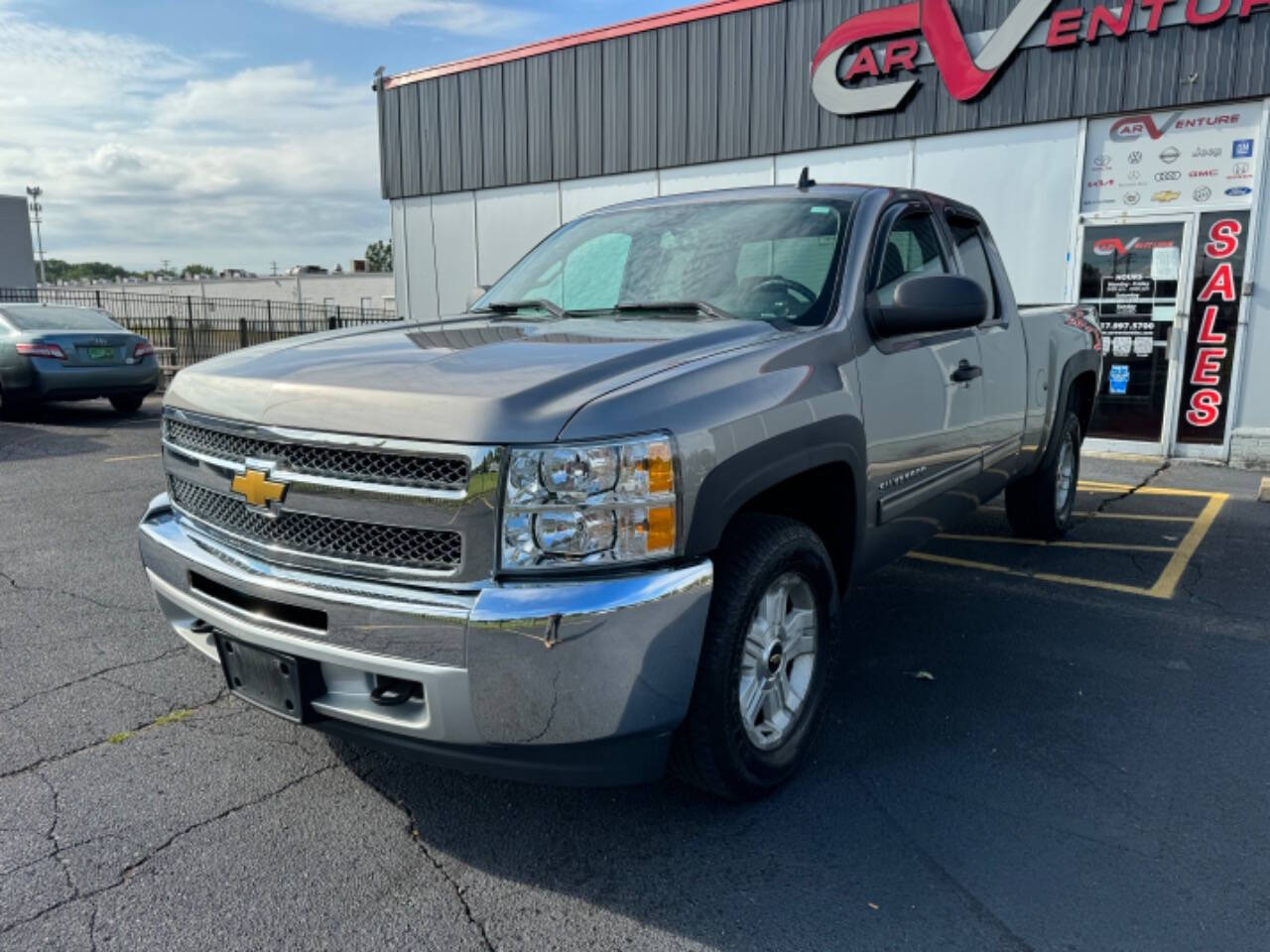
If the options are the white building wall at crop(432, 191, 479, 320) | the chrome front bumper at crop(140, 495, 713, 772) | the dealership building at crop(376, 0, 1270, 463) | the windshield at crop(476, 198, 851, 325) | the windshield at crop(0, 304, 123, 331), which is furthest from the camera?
the white building wall at crop(432, 191, 479, 320)

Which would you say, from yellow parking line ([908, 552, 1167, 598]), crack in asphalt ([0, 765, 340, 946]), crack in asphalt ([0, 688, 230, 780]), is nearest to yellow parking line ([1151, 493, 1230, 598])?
yellow parking line ([908, 552, 1167, 598])

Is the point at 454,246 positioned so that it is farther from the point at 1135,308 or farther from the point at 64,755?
the point at 64,755

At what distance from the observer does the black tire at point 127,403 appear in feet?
39.6

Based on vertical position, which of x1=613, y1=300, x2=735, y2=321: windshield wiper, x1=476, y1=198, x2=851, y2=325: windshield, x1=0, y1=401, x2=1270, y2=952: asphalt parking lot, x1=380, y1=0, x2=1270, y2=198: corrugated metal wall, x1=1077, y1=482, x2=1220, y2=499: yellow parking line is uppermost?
x1=380, y1=0, x2=1270, y2=198: corrugated metal wall

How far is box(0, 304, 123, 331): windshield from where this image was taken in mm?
11281

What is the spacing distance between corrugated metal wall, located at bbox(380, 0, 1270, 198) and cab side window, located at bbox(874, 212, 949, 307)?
22.0 ft

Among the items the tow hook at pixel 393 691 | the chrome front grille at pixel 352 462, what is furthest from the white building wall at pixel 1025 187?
the tow hook at pixel 393 691

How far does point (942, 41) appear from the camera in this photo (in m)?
10.1

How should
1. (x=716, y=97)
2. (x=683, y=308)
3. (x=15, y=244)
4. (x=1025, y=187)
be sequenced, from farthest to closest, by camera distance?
(x=15, y=244), (x=716, y=97), (x=1025, y=187), (x=683, y=308)

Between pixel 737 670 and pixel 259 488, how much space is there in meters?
1.39

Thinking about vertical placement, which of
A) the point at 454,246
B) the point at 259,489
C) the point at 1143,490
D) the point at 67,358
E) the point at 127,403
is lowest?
the point at 1143,490

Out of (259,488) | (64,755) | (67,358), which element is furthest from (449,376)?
(67,358)

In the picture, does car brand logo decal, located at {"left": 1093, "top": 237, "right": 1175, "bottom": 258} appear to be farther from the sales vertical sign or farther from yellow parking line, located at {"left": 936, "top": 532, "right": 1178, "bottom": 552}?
yellow parking line, located at {"left": 936, "top": 532, "right": 1178, "bottom": 552}

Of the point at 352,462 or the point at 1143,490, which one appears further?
the point at 1143,490
